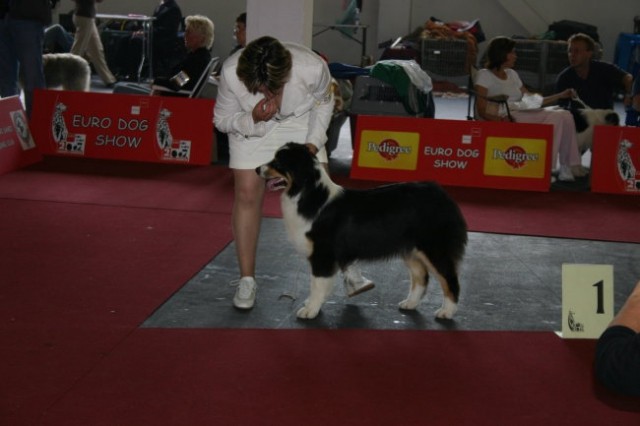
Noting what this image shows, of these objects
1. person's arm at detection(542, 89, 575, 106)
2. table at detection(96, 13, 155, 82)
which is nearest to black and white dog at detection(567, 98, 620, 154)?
person's arm at detection(542, 89, 575, 106)

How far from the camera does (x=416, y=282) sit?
14.5 feet

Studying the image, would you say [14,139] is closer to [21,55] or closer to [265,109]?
[21,55]

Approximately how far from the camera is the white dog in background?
9516 millimetres

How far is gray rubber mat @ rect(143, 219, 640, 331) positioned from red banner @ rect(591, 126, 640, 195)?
1.72m

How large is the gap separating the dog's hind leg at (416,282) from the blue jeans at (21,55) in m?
5.29

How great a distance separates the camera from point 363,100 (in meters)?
8.41

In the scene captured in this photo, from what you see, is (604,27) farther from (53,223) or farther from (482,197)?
(53,223)

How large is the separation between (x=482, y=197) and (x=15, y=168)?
4007mm

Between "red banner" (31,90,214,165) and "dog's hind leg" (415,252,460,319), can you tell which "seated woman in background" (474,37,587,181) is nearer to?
"red banner" (31,90,214,165)

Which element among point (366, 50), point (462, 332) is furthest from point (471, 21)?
point (462, 332)

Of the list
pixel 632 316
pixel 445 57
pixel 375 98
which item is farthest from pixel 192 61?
pixel 632 316

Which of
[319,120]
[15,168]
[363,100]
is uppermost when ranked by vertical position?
[319,120]

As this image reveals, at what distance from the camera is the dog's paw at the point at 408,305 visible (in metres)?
4.46

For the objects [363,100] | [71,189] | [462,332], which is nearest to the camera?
[462,332]
